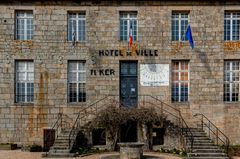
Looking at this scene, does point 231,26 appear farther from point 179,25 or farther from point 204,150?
point 204,150

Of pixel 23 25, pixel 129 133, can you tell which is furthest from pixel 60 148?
pixel 23 25

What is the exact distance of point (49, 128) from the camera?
17.8 meters

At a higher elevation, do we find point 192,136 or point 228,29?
point 228,29

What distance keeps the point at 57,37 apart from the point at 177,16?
247 inches

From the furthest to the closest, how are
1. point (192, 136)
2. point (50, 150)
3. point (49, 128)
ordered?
point (49, 128)
point (192, 136)
point (50, 150)

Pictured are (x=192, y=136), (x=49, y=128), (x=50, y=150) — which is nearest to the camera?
(x=50, y=150)

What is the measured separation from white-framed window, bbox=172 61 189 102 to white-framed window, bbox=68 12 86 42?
4.95 metres

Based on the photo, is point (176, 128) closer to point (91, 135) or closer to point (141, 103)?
point (141, 103)

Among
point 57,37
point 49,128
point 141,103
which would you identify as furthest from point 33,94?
point 141,103

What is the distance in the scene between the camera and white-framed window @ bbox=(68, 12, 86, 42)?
18641 millimetres

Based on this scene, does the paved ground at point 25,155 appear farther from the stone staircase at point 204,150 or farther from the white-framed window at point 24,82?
the white-framed window at point 24,82

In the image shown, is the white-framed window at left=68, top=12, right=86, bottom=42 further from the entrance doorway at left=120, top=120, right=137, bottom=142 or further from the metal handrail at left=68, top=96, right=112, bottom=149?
the entrance doorway at left=120, top=120, right=137, bottom=142

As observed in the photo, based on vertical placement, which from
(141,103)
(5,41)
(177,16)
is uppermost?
(177,16)

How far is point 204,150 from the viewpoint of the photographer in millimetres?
15586
